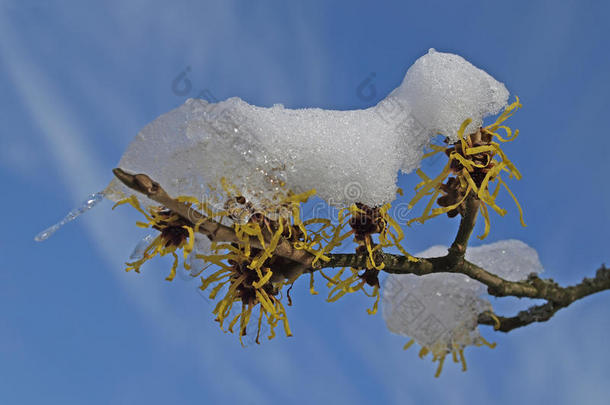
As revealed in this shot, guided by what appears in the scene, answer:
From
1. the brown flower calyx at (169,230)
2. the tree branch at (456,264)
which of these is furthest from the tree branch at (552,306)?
the brown flower calyx at (169,230)

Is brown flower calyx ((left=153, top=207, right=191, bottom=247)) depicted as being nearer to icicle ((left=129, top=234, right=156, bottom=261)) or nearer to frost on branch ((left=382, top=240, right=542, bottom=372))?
icicle ((left=129, top=234, right=156, bottom=261))

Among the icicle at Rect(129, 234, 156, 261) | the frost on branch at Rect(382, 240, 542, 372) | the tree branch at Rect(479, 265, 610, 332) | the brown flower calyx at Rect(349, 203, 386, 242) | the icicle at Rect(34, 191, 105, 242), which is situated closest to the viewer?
the icicle at Rect(34, 191, 105, 242)

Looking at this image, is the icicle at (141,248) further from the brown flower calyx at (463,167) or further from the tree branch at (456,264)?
A: the brown flower calyx at (463,167)

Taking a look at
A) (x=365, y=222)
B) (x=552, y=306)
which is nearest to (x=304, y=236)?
(x=365, y=222)

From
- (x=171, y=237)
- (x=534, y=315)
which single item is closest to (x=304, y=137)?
(x=171, y=237)

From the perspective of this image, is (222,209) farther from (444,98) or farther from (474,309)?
(474,309)

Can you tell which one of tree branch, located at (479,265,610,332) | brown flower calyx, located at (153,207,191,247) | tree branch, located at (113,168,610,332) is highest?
brown flower calyx, located at (153,207,191,247)

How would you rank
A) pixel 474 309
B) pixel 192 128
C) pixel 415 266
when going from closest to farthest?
pixel 192 128 < pixel 415 266 < pixel 474 309

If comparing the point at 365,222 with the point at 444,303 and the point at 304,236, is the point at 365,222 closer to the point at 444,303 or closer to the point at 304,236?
the point at 304,236

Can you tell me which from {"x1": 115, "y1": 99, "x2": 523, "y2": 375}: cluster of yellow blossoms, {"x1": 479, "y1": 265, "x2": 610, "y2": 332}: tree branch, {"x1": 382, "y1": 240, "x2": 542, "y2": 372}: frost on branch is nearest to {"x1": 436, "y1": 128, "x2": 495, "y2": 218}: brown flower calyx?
{"x1": 115, "y1": 99, "x2": 523, "y2": 375}: cluster of yellow blossoms
